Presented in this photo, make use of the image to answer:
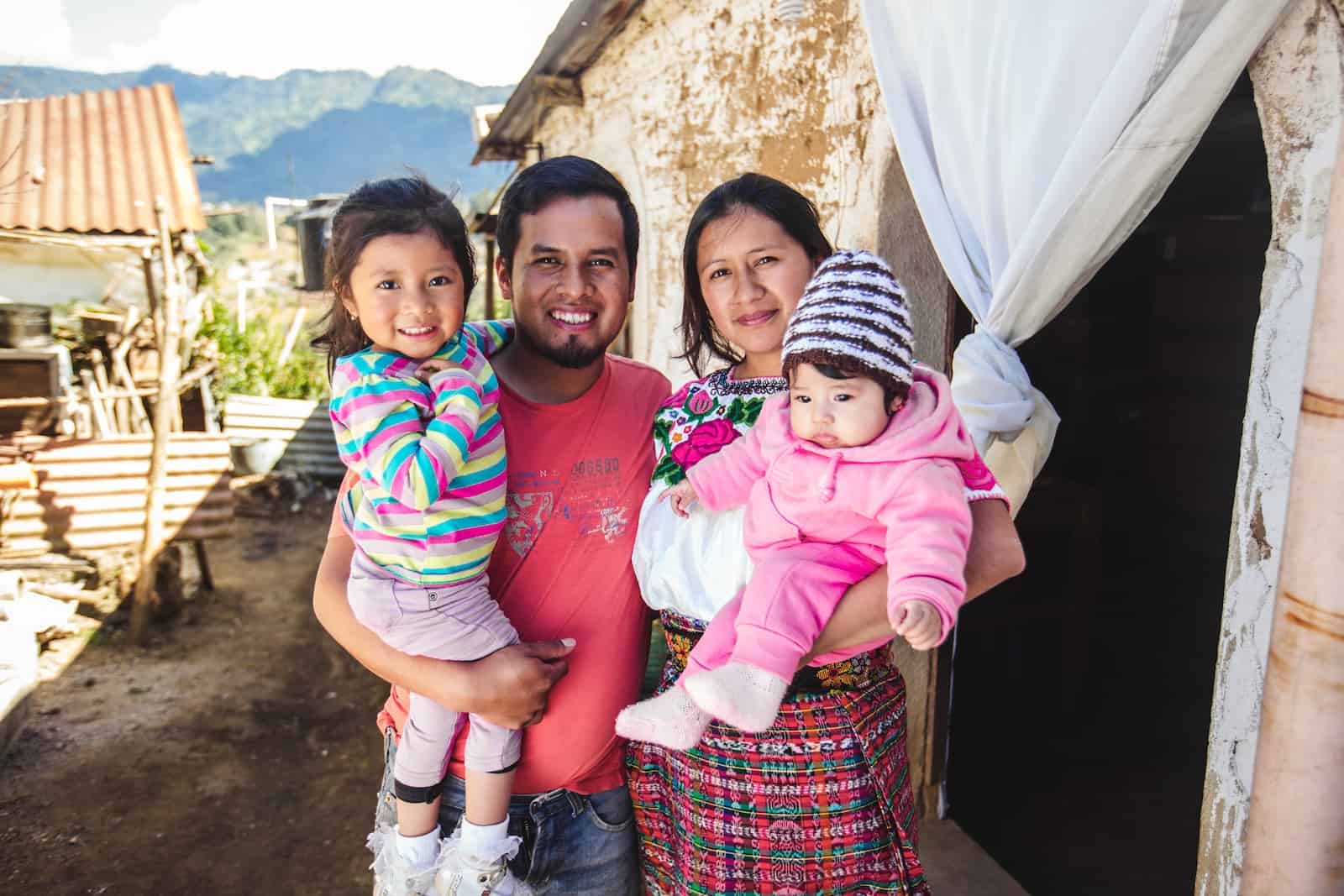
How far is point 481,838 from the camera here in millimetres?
1661

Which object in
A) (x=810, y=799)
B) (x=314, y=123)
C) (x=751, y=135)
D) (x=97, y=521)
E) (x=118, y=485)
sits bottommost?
(x=97, y=521)


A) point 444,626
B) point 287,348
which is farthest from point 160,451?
point 287,348

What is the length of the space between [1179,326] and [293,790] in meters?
5.84

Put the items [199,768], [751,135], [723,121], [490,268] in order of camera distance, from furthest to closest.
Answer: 1. [490,268]
2. [199,768]
3. [723,121]
4. [751,135]

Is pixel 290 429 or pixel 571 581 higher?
pixel 571 581

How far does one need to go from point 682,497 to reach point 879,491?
1.32 feet

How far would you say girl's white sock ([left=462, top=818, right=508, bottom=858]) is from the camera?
1.65m

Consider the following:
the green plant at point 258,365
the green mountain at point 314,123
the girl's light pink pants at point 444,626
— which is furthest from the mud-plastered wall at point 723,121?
the green mountain at point 314,123

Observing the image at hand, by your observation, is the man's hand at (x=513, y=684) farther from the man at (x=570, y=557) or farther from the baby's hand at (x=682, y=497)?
the baby's hand at (x=682, y=497)

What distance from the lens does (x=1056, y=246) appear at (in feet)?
5.75

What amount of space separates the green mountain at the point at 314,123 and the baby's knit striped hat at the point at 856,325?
64.6m

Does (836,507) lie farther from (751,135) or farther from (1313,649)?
(751,135)

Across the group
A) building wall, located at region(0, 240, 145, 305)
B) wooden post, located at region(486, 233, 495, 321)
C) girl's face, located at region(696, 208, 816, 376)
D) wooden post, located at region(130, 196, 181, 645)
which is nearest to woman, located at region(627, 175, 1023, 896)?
girl's face, located at region(696, 208, 816, 376)

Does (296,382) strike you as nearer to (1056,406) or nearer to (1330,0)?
(1056,406)
